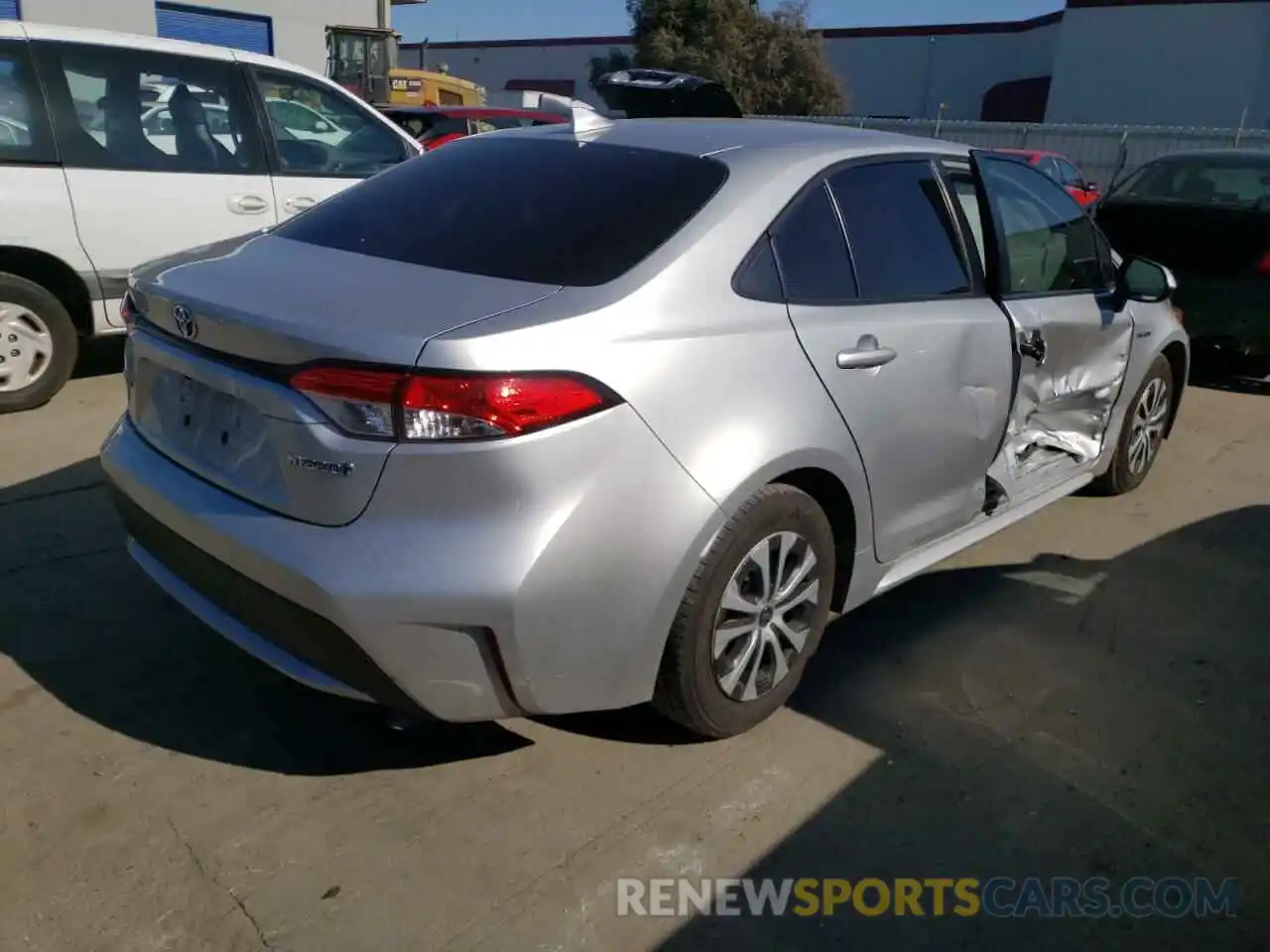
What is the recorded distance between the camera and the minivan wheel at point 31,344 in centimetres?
526

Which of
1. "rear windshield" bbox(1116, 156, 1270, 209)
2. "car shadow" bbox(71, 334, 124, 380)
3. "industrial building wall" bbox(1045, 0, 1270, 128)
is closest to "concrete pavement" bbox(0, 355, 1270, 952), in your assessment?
"car shadow" bbox(71, 334, 124, 380)

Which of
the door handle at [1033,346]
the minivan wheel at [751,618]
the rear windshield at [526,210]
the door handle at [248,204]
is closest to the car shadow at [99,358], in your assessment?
the door handle at [248,204]

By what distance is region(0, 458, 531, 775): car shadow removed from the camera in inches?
113

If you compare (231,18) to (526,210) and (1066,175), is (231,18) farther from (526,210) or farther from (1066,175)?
(526,210)

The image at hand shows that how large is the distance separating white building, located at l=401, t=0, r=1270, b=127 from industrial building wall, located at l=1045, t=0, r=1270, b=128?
0.03 m

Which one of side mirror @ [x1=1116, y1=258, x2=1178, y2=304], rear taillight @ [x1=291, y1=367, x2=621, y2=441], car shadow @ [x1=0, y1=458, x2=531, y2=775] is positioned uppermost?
rear taillight @ [x1=291, y1=367, x2=621, y2=441]

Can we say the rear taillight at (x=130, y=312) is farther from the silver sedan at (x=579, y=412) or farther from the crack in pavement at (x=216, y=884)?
the crack in pavement at (x=216, y=884)

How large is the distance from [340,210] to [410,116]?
11.4 meters

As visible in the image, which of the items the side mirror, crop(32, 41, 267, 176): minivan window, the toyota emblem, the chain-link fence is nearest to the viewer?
the toyota emblem

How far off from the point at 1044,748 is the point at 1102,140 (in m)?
22.8

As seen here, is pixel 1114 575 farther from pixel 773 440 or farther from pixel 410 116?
pixel 410 116

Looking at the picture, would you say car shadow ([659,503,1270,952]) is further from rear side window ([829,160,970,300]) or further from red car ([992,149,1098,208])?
red car ([992,149,1098,208])

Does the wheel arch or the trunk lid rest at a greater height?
the trunk lid

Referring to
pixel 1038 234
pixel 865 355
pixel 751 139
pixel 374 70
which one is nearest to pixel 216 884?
pixel 865 355
